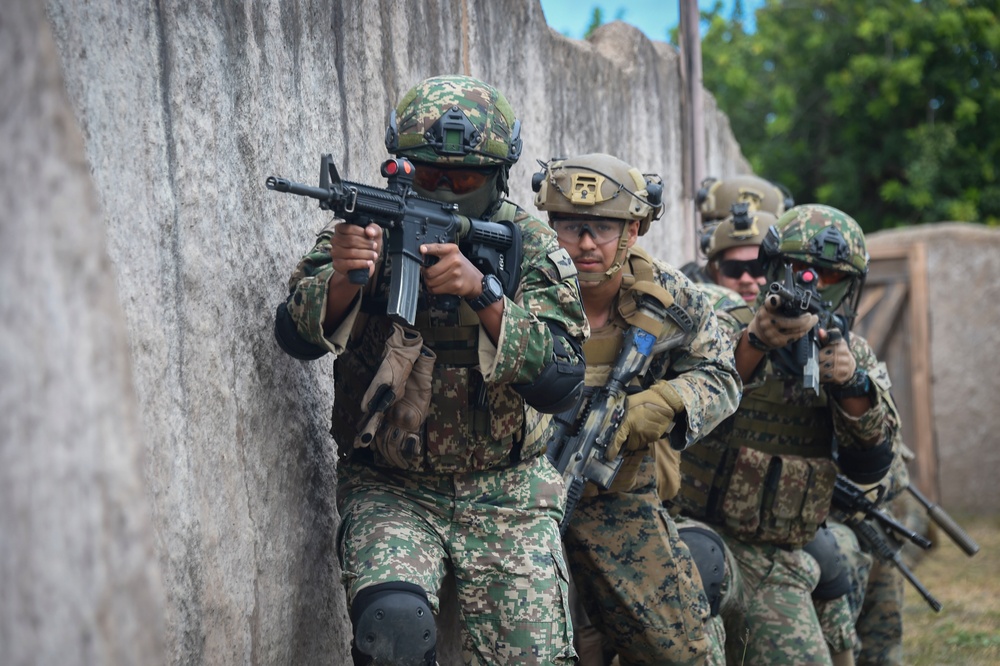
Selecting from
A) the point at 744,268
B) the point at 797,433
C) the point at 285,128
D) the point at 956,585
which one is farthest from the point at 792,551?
the point at 956,585

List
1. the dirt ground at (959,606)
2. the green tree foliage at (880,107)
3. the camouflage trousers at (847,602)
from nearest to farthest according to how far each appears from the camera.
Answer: the camouflage trousers at (847,602), the dirt ground at (959,606), the green tree foliage at (880,107)

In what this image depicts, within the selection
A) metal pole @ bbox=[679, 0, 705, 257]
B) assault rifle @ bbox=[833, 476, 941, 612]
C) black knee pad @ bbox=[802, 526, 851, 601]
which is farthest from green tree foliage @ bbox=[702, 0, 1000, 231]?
black knee pad @ bbox=[802, 526, 851, 601]

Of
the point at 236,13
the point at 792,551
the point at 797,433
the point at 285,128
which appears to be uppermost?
the point at 236,13

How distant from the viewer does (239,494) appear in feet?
11.3

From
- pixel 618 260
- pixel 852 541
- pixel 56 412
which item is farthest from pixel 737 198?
pixel 56 412

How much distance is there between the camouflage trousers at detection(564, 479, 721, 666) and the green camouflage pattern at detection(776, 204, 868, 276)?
44.8 inches

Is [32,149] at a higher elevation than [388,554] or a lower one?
higher

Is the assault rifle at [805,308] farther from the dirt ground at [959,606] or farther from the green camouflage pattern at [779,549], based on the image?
the dirt ground at [959,606]

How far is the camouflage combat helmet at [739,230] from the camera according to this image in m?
5.98

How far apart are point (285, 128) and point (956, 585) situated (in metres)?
6.25

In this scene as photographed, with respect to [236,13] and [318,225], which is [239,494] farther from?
[236,13]

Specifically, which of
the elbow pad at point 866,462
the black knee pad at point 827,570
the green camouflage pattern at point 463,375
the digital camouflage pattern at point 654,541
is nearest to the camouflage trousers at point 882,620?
the black knee pad at point 827,570

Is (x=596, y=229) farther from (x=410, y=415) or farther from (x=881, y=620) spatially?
(x=881, y=620)

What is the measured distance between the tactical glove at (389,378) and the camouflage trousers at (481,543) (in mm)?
205
